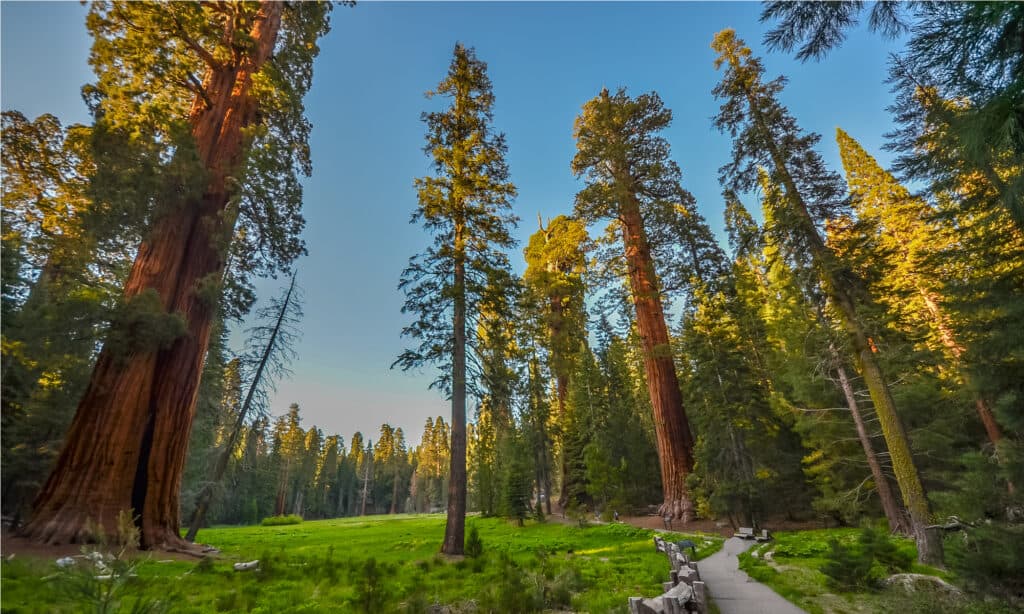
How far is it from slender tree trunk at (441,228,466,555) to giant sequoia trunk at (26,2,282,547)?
718 cm

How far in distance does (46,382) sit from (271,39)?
15.0m

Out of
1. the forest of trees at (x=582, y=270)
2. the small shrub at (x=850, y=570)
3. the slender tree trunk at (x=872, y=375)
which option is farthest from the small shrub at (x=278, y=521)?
the slender tree trunk at (x=872, y=375)

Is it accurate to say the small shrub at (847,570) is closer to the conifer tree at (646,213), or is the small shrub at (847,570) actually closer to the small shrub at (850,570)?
the small shrub at (850,570)

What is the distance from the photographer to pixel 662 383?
1759cm

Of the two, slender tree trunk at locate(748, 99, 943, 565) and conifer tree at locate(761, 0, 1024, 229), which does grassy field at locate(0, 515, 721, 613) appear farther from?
conifer tree at locate(761, 0, 1024, 229)

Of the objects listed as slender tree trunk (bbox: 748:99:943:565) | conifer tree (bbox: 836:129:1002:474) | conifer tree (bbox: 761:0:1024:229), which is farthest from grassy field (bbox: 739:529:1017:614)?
conifer tree (bbox: 836:129:1002:474)

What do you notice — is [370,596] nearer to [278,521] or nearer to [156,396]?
[156,396]

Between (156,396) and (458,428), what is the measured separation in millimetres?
8236


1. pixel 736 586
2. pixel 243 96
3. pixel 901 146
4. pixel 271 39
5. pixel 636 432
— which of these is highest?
pixel 271 39

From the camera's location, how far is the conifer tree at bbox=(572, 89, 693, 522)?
687 inches

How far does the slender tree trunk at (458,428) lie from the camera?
11066 millimetres

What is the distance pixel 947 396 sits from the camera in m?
16.0

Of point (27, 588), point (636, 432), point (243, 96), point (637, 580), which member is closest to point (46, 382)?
point (27, 588)

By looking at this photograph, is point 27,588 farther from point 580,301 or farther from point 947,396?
point 947,396
